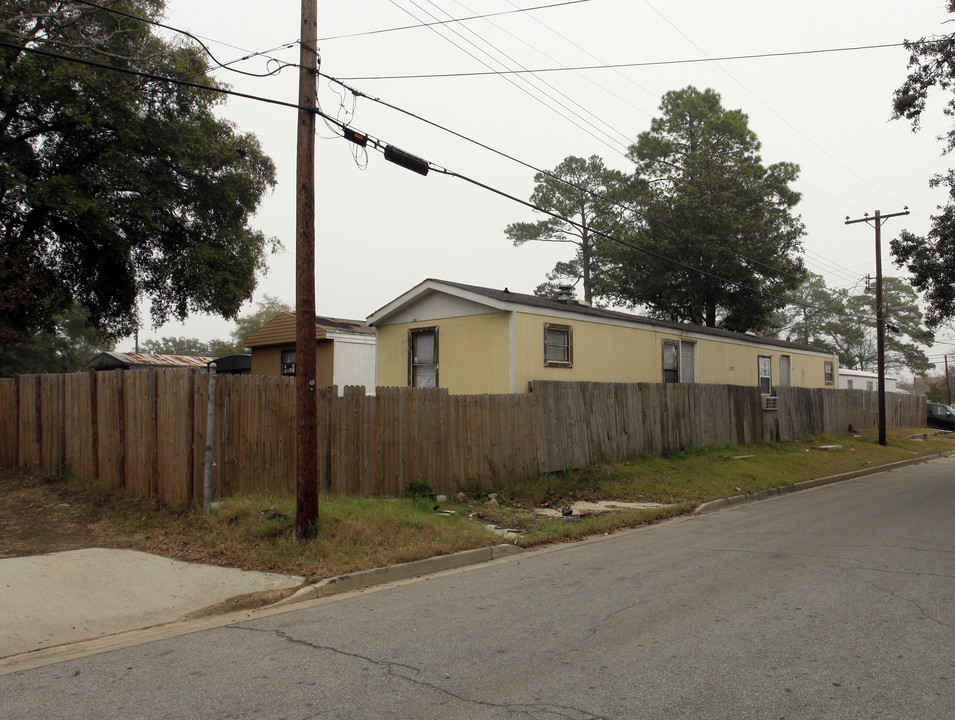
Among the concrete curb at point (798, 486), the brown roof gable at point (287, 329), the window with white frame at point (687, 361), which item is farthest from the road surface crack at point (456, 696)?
the brown roof gable at point (287, 329)

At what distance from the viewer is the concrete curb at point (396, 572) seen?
673cm

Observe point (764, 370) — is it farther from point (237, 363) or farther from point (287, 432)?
point (237, 363)

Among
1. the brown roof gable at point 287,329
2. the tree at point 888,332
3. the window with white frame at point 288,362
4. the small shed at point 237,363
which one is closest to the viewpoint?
the brown roof gable at point 287,329

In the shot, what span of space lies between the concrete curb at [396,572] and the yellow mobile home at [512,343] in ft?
19.8

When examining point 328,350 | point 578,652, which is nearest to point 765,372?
point 328,350

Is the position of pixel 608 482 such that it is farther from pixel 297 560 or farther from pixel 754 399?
pixel 754 399

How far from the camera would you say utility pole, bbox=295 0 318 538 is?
7.96 meters

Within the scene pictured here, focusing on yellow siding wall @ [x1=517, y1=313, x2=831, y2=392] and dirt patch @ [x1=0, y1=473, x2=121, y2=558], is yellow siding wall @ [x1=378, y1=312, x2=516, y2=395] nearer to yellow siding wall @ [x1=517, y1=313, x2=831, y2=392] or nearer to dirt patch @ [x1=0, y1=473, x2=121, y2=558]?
yellow siding wall @ [x1=517, y1=313, x2=831, y2=392]

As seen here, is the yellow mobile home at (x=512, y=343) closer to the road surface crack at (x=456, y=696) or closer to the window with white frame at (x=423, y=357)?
the window with white frame at (x=423, y=357)

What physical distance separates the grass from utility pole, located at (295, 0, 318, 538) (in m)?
0.44

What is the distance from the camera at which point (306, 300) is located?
26.3 ft

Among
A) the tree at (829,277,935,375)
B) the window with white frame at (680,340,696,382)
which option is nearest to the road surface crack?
the window with white frame at (680,340,696,382)

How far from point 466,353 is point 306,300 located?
7.56 meters

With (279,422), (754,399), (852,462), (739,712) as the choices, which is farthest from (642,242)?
(739,712)
